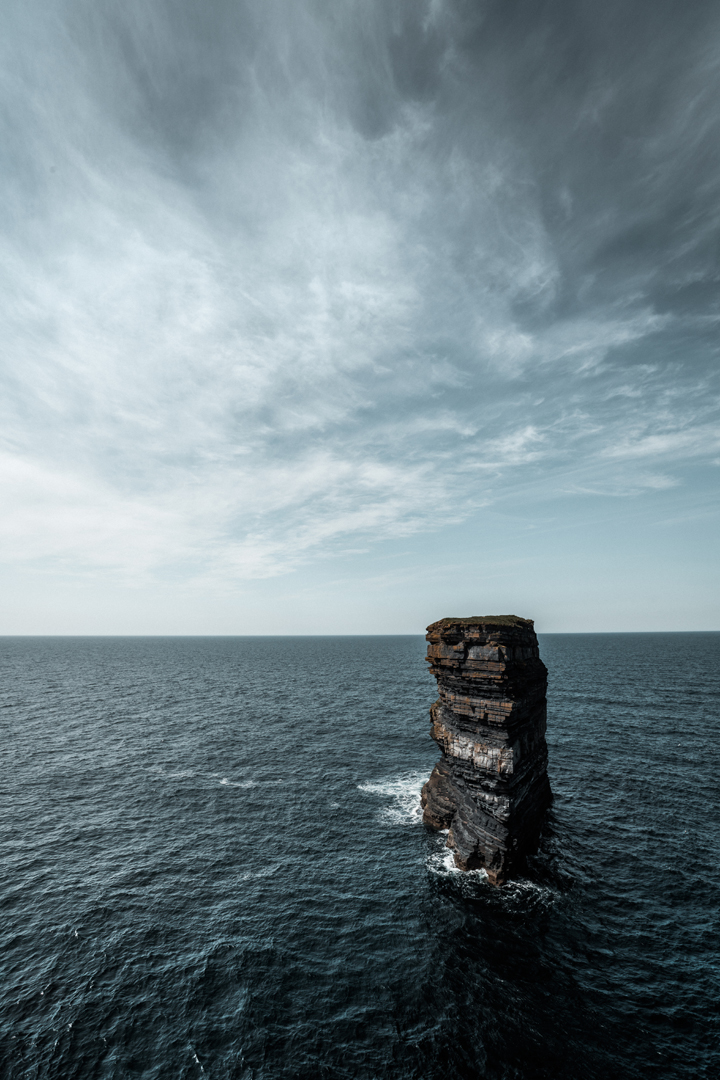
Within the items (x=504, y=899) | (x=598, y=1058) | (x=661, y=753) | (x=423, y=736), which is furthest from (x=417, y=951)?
(x=661, y=753)

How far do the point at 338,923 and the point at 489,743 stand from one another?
1686 centimetres

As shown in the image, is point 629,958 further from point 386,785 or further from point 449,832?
point 386,785

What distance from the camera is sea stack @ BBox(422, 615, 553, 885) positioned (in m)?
36.8

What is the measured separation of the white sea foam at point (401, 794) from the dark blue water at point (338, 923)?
33 cm

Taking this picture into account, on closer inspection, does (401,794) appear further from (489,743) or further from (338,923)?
(338,923)

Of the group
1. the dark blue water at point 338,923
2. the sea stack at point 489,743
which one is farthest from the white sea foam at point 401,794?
the sea stack at point 489,743

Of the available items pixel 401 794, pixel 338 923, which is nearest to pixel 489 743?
pixel 338 923

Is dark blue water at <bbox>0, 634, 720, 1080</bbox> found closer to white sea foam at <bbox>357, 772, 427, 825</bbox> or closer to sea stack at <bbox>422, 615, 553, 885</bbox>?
white sea foam at <bbox>357, 772, 427, 825</bbox>

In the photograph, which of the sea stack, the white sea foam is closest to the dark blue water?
the white sea foam

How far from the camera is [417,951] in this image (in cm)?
2856

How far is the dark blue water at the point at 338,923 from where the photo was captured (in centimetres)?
2239

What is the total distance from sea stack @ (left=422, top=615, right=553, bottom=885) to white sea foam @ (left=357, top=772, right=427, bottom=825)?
2943 mm

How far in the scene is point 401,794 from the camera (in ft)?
166

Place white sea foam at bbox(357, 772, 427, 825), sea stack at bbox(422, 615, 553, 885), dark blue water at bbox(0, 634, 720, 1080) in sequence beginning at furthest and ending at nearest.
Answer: white sea foam at bbox(357, 772, 427, 825) → sea stack at bbox(422, 615, 553, 885) → dark blue water at bbox(0, 634, 720, 1080)
